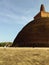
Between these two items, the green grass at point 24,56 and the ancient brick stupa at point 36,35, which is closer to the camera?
the green grass at point 24,56

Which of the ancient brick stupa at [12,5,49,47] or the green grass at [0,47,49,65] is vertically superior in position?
the ancient brick stupa at [12,5,49,47]

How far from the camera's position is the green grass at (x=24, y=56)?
16.5 m

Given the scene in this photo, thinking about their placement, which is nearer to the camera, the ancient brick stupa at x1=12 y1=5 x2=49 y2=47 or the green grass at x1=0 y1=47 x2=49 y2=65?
the green grass at x1=0 y1=47 x2=49 y2=65

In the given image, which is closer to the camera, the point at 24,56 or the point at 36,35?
the point at 24,56

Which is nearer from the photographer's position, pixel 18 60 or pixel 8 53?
pixel 18 60

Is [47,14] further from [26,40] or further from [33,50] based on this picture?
[33,50]

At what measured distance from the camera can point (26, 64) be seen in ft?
53.1

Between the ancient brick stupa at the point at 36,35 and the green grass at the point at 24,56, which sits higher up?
the ancient brick stupa at the point at 36,35

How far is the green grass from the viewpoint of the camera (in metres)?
16.5

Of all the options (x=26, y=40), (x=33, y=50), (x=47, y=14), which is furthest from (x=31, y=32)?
(x=47, y=14)

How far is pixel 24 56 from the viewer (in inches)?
700

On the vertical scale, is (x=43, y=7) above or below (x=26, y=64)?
above

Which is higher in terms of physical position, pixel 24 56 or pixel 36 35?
pixel 36 35

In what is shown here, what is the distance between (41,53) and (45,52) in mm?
555
